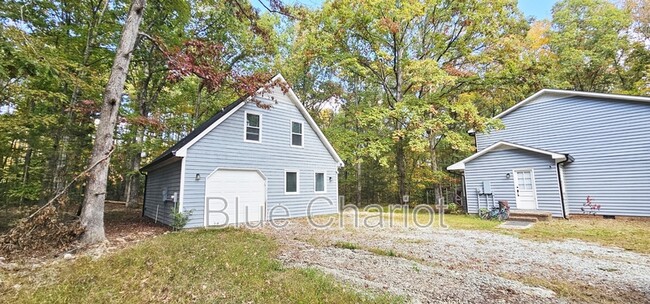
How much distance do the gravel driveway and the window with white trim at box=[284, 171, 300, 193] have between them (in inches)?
144

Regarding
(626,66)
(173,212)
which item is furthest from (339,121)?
(626,66)

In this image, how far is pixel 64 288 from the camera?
3.38m

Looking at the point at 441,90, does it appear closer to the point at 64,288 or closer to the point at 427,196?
the point at 427,196

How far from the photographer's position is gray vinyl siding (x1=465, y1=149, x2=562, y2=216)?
10.7 metres

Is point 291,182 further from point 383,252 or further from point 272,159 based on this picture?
point 383,252

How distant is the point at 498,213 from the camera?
10617mm

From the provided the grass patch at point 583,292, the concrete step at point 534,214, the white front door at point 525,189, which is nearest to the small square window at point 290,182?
the grass patch at point 583,292

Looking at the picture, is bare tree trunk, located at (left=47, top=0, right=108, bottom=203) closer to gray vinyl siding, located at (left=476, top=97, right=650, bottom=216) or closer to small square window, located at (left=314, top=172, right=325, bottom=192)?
small square window, located at (left=314, top=172, right=325, bottom=192)

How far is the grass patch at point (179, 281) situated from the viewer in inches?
124

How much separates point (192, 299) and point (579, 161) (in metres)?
15.0

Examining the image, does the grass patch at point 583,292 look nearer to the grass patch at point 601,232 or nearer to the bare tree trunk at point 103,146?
the grass patch at point 601,232

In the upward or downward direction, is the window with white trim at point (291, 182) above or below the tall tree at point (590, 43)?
below

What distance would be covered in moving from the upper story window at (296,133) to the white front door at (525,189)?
372 inches

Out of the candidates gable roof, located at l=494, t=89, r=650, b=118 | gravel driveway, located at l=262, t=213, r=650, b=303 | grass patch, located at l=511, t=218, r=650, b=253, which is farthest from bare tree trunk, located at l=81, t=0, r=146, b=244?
gable roof, located at l=494, t=89, r=650, b=118
